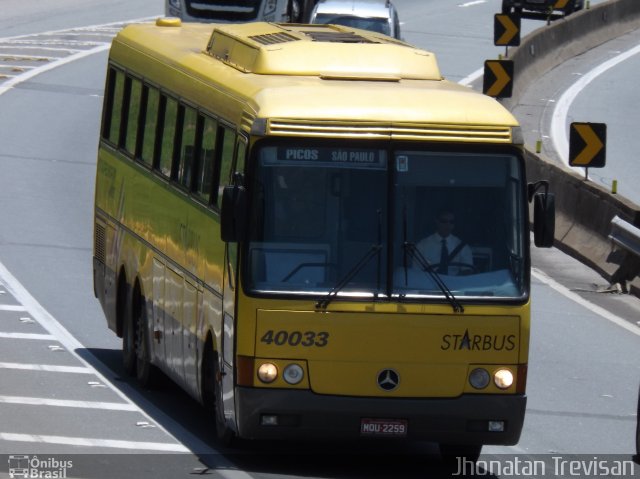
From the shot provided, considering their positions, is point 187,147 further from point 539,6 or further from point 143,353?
point 539,6

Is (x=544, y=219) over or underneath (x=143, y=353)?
over

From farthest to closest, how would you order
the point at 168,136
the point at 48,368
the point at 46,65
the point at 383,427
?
the point at 46,65 < the point at 48,368 < the point at 168,136 < the point at 383,427

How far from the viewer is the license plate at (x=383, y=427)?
484 inches

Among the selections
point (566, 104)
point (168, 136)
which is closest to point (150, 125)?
point (168, 136)

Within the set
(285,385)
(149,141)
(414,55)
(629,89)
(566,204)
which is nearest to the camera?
(285,385)

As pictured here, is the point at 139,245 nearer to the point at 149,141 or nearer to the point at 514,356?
the point at 149,141

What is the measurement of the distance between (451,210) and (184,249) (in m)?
2.78

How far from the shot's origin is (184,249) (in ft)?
47.5

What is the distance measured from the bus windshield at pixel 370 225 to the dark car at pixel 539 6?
128ft

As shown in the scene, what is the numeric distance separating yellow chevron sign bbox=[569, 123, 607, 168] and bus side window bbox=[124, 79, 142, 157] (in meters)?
8.53

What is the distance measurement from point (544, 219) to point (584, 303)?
9208 millimetres

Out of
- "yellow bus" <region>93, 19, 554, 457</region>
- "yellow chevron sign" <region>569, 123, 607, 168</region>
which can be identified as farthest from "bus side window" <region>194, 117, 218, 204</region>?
"yellow chevron sign" <region>569, 123, 607, 168</region>

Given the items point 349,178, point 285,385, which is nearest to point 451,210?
point 349,178

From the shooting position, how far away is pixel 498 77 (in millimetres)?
30562
